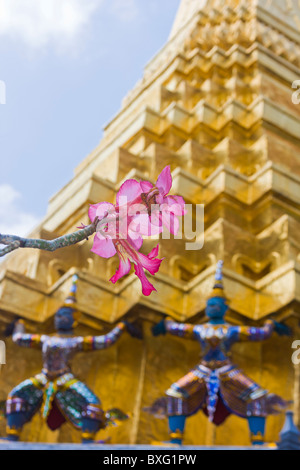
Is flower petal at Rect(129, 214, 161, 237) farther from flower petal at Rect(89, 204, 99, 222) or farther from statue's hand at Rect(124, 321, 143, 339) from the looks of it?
statue's hand at Rect(124, 321, 143, 339)

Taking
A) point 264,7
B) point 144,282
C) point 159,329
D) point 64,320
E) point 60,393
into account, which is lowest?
point 144,282

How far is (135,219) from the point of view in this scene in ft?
5.04

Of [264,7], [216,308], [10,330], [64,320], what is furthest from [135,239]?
[264,7]

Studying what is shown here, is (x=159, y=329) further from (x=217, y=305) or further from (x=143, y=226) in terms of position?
(x=143, y=226)

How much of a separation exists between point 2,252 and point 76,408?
21.3 feet

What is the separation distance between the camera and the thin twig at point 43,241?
144cm

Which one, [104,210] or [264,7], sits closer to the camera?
[104,210]

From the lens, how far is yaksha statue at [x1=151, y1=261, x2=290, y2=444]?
23.6ft

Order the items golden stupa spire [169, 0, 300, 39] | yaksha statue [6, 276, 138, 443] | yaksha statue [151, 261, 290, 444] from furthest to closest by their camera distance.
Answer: golden stupa spire [169, 0, 300, 39], yaksha statue [6, 276, 138, 443], yaksha statue [151, 261, 290, 444]

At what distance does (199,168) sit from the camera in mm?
12375

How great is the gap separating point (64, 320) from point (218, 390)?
2.10 m

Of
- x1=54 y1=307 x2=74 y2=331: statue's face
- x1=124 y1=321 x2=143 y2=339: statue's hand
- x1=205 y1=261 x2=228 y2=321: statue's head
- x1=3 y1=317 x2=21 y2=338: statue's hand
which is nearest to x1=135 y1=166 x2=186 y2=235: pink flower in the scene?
x1=205 y1=261 x2=228 y2=321: statue's head

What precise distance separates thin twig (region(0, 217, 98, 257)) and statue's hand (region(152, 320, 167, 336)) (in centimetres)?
716

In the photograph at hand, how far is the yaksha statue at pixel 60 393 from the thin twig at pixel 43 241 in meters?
6.17
